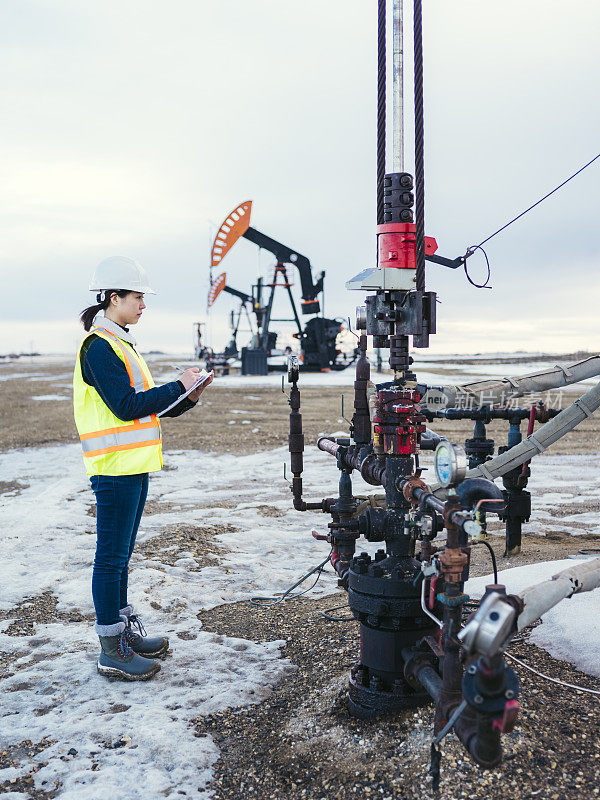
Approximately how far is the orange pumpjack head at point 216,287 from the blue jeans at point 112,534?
31864 millimetres

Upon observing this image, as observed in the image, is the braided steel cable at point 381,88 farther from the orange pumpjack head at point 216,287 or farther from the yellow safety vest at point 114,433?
the orange pumpjack head at point 216,287

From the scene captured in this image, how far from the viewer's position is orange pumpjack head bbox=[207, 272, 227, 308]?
3491 cm

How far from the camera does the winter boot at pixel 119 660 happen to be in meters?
3.63

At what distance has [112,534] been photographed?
141 inches

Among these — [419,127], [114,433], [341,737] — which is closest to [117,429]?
[114,433]

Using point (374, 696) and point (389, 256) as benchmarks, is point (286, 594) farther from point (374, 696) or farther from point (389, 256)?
point (389, 256)

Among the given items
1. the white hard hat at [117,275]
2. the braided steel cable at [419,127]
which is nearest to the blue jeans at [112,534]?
the white hard hat at [117,275]

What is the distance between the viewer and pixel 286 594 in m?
4.75

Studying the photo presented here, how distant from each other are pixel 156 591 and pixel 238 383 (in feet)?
78.9

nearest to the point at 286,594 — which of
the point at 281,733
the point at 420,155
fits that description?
the point at 281,733

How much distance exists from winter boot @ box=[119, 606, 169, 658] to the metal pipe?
2.81m

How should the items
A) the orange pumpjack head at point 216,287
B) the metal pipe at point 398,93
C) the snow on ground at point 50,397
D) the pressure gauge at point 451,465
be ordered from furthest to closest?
the orange pumpjack head at point 216,287
the snow on ground at point 50,397
the metal pipe at point 398,93
the pressure gauge at point 451,465

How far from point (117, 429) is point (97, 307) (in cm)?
77

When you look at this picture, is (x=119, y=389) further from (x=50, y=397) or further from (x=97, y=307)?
(x=50, y=397)
